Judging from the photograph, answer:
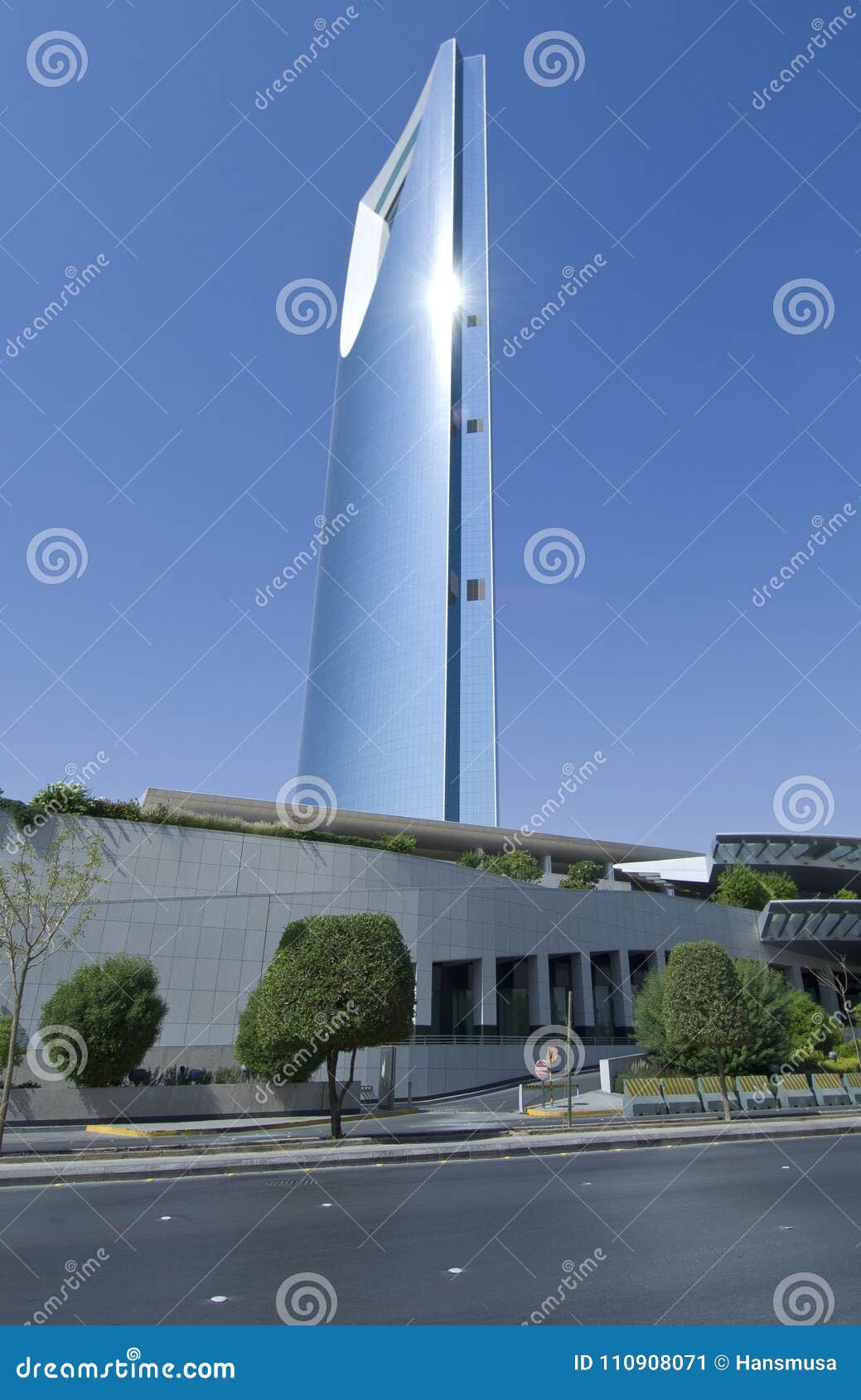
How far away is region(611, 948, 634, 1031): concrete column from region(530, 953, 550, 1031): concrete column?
668 cm

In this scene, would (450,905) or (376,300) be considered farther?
(376,300)

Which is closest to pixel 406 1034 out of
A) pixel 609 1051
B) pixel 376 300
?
pixel 609 1051

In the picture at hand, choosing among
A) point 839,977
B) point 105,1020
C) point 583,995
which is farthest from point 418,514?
point 105,1020

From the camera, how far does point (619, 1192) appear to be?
504 inches

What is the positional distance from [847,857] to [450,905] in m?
44.6

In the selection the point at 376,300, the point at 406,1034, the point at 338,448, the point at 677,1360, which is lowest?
the point at 677,1360

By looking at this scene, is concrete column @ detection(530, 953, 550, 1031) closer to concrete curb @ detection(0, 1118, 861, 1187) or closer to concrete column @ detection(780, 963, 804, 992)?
concrete curb @ detection(0, 1118, 861, 1187)

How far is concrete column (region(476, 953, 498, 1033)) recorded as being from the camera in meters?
40.1

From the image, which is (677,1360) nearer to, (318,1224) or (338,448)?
(318,1224)

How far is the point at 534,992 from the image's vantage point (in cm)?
4316

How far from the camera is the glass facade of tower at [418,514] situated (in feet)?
301

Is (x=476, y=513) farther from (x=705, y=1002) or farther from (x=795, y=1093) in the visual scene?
(x=705, y=1002)

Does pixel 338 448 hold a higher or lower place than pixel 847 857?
higher

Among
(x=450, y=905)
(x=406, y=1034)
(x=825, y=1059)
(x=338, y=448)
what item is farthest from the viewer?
(x=338, y=448)
